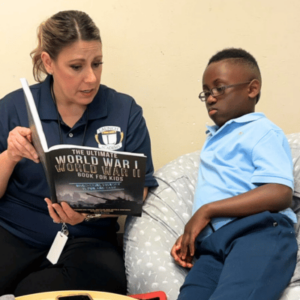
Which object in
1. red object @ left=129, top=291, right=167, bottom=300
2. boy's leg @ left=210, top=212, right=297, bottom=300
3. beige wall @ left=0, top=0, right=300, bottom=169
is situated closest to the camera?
boy's leg @ left=210, top=212, right=297, bottom=300

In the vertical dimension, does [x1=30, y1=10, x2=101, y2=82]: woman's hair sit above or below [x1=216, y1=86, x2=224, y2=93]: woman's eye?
above

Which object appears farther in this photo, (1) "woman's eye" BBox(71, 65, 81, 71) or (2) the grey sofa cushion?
(2) the grey sofa cushion

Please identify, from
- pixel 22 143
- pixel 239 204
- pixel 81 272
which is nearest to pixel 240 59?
pixel 239 204

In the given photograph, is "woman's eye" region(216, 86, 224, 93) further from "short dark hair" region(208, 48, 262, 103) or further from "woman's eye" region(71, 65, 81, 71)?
"woman's eye" region(71, 65, 81, 71)

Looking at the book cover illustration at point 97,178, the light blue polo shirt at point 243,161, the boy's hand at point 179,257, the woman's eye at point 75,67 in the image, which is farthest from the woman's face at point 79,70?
the boy's hand at point 179,257

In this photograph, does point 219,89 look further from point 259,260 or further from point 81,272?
point 81,272

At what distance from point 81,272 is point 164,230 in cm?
35

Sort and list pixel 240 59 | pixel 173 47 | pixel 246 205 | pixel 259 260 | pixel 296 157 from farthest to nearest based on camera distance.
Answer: pixel 173 47 → pixel 296 157 → pixel 240 59 → pixel 246 205 → pixel 259 260

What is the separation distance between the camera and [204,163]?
144cm

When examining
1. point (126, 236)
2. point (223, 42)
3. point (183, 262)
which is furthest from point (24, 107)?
point (223, 42)

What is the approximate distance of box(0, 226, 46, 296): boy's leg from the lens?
4.48 feet

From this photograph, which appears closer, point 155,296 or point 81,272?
point 155,296

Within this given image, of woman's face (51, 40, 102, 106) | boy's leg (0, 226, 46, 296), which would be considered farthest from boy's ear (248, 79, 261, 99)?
boy's leg (0, 226, 46, 296)

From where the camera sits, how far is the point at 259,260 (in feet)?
3.70
